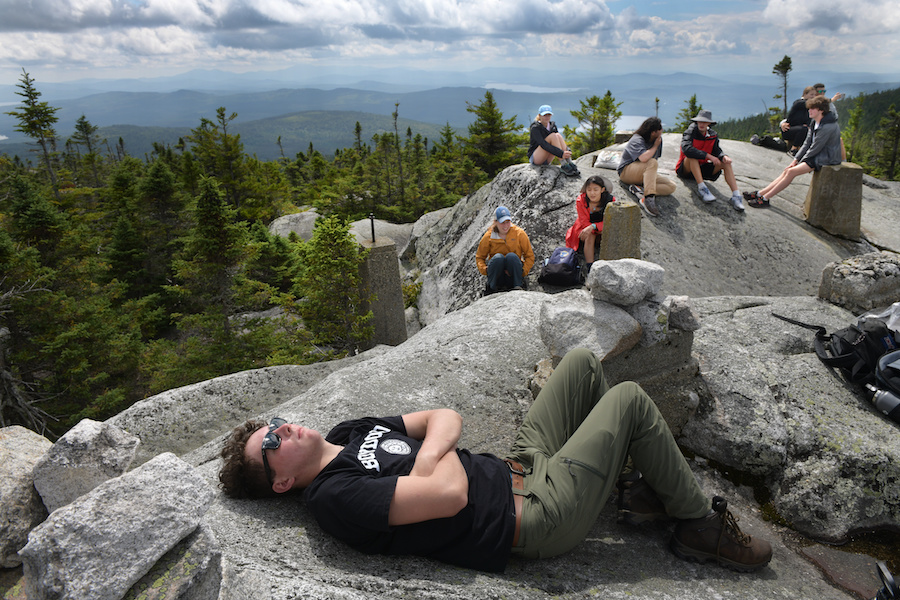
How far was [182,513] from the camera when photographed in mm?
2373

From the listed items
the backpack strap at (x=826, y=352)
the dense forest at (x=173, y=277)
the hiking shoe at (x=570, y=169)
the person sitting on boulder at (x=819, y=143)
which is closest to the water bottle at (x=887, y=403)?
the backpack strap at (x=826, y=352)

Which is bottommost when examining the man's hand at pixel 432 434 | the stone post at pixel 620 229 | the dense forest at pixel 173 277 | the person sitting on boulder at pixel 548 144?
the dense forest at pixel 173 277

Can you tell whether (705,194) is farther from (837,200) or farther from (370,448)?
(370,448)

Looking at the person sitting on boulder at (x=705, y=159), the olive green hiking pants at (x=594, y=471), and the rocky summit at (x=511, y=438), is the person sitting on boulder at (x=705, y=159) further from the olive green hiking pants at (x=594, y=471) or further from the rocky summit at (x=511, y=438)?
the olive green hiking pants at (x=594, y=471)

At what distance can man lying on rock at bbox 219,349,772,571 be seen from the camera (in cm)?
295

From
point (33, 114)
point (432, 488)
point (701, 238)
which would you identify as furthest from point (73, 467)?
point (33, 114)

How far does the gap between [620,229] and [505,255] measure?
6.48 ft

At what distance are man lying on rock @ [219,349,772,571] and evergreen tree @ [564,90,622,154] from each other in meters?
40.8

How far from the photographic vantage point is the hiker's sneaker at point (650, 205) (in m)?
11.3

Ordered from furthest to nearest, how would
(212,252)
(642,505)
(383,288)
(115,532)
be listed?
(212,252) → (383,288) → (642,505) → (115,532)

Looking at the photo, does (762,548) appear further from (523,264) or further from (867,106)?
(867,106)

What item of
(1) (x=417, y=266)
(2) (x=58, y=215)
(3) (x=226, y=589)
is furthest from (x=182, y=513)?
(2) (x=58, y=215)

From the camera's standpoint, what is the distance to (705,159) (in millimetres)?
12258

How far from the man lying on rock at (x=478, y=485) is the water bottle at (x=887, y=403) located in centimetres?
224
